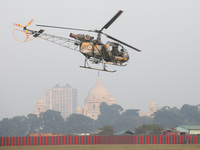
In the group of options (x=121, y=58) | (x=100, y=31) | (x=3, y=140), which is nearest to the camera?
(x=100, y=31)

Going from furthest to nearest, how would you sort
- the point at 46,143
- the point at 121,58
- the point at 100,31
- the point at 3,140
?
1. the point at 46,143
2. the point at 3,140
3. the point at 121,58
4. the point at 100,31

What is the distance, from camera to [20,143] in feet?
242

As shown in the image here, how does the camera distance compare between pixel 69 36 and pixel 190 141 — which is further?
pixel 190 141

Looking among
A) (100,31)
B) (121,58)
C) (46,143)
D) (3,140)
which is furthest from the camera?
(46,143)

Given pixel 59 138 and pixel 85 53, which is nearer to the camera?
pixel 85 53

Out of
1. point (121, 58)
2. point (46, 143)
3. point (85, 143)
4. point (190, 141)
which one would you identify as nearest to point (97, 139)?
point (85, 143)

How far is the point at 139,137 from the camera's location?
78188 mm

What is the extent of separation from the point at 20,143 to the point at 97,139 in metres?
13.4

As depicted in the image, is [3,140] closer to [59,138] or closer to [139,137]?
[59,138]

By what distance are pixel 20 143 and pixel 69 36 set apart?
92.1 ft

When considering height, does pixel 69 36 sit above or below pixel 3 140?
above

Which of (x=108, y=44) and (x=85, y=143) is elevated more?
(x=108, y=44)

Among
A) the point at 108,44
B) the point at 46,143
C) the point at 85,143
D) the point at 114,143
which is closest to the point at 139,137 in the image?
the point at 114,143

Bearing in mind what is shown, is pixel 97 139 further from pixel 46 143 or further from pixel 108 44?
pixel 108 44
